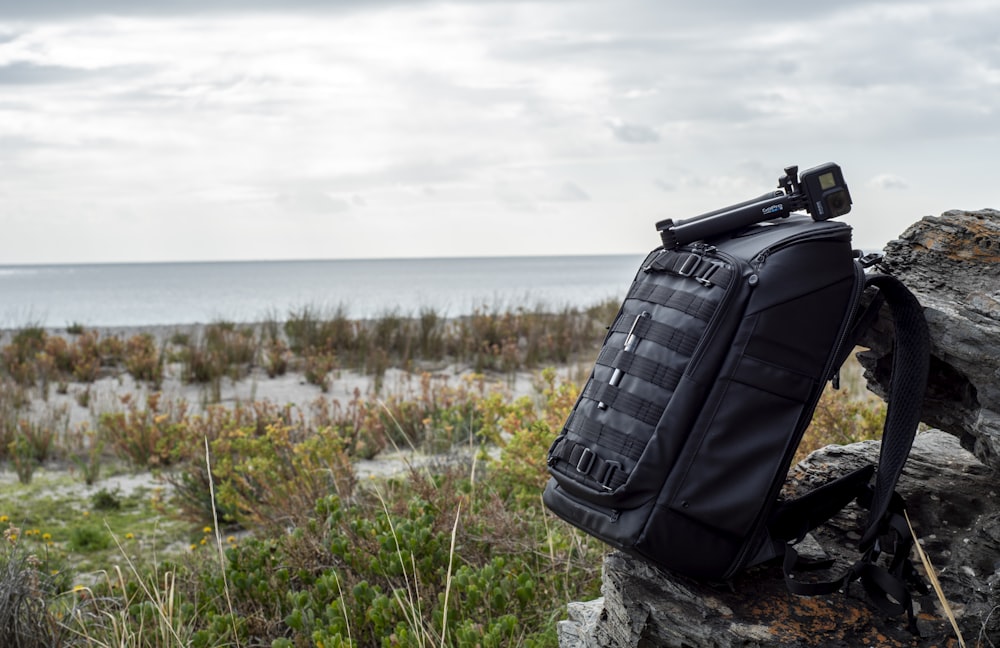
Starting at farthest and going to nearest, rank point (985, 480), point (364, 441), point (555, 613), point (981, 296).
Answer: point (364, 441)
point (555, 613)
point (985, 480)
point (981, 296)

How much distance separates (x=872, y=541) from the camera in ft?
7.12

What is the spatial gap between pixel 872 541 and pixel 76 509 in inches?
214

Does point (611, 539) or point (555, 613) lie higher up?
point (611, 539)

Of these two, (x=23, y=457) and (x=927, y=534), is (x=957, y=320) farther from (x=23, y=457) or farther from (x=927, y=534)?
(x=23, y=457)

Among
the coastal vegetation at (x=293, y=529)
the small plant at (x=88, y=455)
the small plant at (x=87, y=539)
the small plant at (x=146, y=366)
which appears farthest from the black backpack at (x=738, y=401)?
the small plant at (x=146, y=366)

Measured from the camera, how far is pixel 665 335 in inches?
85.9

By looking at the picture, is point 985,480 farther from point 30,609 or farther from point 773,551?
point 30,609

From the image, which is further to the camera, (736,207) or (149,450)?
(149,450)

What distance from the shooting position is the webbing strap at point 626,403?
2.14 meters

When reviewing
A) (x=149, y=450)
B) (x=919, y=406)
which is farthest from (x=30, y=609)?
(x=149, y=450)

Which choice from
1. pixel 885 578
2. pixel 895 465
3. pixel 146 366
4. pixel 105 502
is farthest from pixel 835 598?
pixel 146 366

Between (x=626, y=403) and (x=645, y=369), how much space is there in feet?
0.34

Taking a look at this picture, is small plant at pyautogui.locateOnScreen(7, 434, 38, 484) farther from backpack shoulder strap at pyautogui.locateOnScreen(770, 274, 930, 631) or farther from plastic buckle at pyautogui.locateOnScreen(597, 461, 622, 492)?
backpack shoulder strap at pyautogui.locateOnScreen(770, 274, 930, 631)

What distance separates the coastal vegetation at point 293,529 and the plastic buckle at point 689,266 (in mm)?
1124
